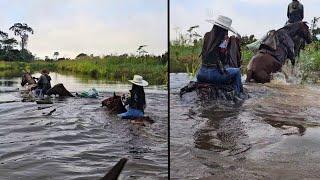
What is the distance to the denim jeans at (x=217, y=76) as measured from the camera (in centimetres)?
304

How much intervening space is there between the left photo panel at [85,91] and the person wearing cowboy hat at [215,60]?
246mm

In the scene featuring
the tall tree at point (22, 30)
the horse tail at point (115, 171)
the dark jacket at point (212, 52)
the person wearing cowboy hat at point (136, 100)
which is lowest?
the horse tail at point (115, 171)

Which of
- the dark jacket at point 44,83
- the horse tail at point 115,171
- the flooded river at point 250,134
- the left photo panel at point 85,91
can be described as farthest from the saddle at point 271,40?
the dark jacket at point 44,83

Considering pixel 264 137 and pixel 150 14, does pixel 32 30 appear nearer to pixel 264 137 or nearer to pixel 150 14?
pixel 150 14

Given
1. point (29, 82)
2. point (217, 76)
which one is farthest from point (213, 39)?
point (29, 82)

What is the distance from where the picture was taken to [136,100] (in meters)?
2.94

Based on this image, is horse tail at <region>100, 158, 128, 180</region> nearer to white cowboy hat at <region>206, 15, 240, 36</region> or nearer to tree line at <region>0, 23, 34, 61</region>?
tree line at <region>0, 23, 34, 61</region>

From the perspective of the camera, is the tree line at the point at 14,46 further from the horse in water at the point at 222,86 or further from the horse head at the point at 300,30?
the horse head at the point at 300,30

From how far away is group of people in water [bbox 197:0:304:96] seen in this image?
3.00 metres

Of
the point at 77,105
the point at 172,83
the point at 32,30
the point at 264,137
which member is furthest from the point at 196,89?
the point at 32,30

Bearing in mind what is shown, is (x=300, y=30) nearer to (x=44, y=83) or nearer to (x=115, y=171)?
(x=115, y=171)

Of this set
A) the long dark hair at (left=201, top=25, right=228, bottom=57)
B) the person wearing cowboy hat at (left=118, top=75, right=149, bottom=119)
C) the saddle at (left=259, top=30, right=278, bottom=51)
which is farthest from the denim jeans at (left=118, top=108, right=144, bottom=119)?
the saddle at (left=259, top=30, right=278, bottom=51)

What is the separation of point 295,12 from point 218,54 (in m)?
0.50

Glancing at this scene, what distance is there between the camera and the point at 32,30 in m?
2.97
